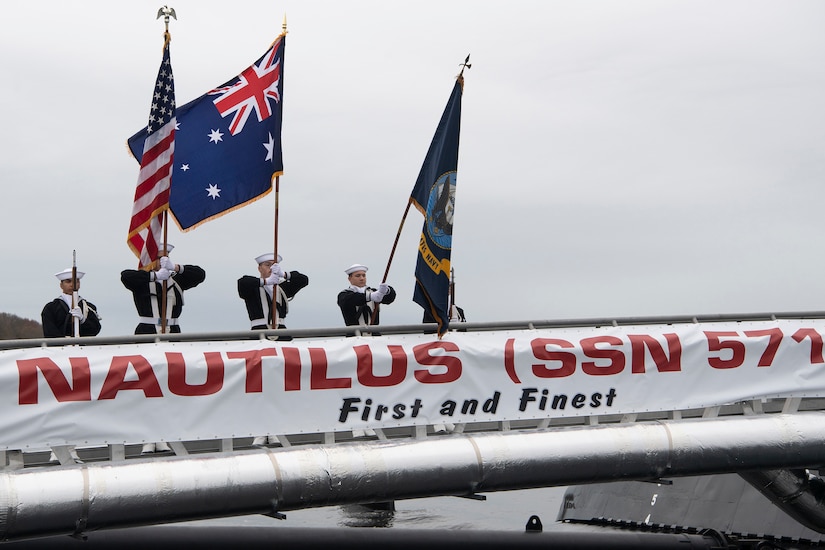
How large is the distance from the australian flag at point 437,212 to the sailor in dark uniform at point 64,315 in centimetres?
506

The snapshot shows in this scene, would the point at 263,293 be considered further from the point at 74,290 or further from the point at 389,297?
the point at 74,290

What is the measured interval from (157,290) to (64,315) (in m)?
1.70

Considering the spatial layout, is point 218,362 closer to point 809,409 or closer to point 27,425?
point 27,425

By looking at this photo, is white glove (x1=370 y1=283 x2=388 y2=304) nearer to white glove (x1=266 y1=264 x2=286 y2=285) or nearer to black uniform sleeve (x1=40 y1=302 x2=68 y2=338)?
white glove (x1=266 y1=264 x2=286 y2=285)

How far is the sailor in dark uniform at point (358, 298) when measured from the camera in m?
16.8

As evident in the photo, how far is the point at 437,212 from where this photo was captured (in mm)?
15312

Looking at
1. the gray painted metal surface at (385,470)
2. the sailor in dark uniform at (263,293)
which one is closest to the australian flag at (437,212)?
the gray painted metal surface at (385,470)

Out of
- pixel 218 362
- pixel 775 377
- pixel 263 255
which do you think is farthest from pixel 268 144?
pixel 775 377

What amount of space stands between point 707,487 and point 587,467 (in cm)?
921

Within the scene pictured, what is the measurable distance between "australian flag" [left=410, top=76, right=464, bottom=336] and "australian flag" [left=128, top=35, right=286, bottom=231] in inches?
86.1

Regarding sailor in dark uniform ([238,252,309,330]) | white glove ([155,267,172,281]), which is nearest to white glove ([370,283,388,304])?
sailor in dark uniform ([238,252,309,330])

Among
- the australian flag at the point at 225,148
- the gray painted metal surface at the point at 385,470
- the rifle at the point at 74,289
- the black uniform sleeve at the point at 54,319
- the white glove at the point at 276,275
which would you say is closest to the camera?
the gray painted metal surface at the point at 385,470

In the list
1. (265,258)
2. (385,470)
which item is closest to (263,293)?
(265,258)

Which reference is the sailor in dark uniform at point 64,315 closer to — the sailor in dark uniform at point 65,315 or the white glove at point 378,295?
the sailor in dark uniform at point 65,315
